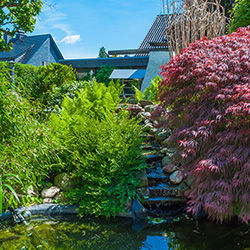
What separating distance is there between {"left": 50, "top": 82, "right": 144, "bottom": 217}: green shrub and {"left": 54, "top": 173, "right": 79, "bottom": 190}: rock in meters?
0.11

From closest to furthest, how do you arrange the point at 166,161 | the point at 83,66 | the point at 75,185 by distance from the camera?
the point at 75,185, the point at 166,161, the point at 83,66

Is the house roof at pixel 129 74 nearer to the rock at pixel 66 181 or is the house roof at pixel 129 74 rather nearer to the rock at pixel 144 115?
the rock at pixel 144 115

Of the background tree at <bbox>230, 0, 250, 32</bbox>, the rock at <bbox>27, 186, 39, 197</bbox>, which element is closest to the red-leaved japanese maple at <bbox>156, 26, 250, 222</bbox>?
the rock at <bbox>27, 186, 39, 197</bbox>

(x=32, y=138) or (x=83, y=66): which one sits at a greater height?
(x=83, y=66)

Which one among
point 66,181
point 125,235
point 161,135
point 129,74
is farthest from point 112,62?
point 125,235

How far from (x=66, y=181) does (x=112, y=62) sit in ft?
47.3

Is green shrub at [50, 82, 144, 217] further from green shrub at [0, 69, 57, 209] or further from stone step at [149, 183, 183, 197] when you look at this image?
green shrub at [0, 69, 57, 209]

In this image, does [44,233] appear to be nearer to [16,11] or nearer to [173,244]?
[173,244]

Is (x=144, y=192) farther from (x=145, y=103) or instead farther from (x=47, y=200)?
(x=145, y=103)

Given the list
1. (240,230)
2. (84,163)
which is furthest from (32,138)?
(240,230)

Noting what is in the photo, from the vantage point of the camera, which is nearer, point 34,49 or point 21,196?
point 21,196

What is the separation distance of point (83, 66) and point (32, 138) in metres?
15.6

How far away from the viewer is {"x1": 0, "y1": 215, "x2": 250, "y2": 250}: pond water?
10.8ft

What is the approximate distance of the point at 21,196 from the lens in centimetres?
426
